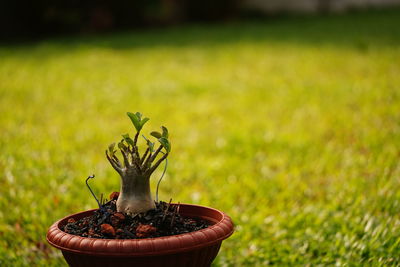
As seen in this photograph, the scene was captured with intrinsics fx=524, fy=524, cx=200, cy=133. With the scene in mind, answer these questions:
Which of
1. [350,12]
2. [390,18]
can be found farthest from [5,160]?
[350,12]

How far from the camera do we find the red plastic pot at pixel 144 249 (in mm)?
1583

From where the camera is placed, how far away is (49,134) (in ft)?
16.3

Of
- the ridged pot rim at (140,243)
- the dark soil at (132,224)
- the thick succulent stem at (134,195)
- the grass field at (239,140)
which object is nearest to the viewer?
the ridged pot rim at (140,243)

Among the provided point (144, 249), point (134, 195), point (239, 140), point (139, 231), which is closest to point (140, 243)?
point (144, 249)

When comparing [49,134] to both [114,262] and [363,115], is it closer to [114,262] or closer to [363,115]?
[363,115]

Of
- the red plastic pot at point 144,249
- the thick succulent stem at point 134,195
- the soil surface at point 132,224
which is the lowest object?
the red plastic pot at point 144,249

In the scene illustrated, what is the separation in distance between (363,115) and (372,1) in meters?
15.1

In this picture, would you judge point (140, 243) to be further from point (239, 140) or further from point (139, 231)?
point (239, 140)

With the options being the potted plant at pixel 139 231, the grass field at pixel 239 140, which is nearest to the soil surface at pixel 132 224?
the potted plant at pixel 139 231

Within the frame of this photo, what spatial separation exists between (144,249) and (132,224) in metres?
0.22

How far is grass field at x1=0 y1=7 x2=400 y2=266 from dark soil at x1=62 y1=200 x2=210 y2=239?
29.9 inches

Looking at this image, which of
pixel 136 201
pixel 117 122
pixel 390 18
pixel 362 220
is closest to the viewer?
pixel 136 201

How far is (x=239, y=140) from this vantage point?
4.65 m

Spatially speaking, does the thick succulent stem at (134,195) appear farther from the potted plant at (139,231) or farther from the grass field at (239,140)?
the grass field at (239,140)
